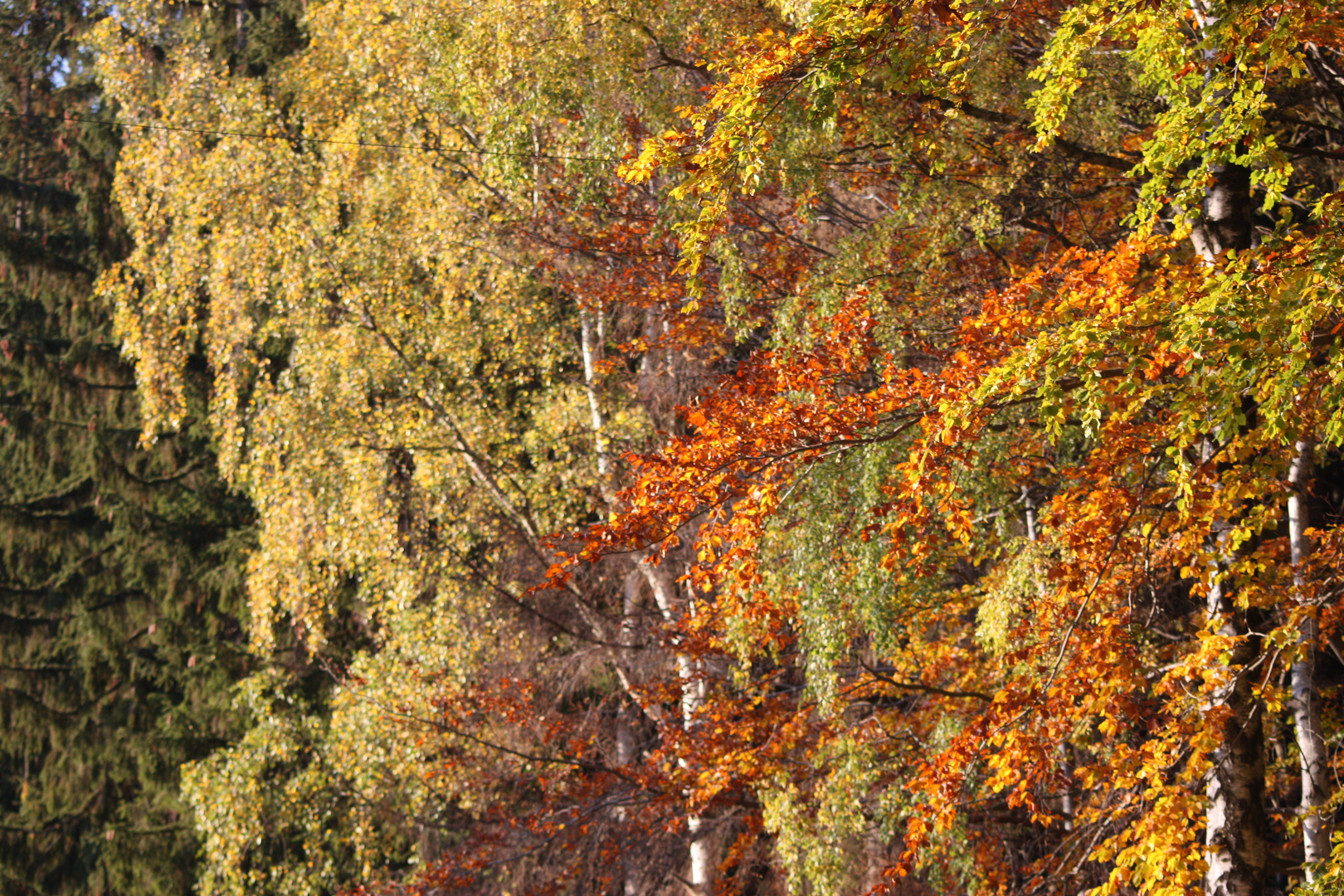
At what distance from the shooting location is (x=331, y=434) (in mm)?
10312

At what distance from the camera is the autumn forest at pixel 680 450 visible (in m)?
4.51

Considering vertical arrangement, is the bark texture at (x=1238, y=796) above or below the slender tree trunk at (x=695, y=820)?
above

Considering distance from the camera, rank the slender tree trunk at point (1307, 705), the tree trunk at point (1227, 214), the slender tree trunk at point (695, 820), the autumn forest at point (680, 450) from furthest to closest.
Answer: the slender tree trunk at point (695, 820)
the tree trunk at point (1227, 214)
the slender tree trunk at point (1307, 705)
the autumn forest at point (680, 450)

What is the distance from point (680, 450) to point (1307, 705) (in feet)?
9.40

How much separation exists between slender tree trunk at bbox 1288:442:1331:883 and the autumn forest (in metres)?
0.03

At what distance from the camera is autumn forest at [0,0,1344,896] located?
451 centimetres

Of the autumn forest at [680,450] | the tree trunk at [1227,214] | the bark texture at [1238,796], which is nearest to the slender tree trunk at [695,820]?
the autumn forest at [680,450]

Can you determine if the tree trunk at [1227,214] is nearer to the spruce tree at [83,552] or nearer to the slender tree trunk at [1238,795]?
the slender tree trunk at [1238,795]

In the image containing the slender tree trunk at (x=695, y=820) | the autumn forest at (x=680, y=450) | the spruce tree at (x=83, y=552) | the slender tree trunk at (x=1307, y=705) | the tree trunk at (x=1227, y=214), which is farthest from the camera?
the spruce tree at (x=83, y=552)

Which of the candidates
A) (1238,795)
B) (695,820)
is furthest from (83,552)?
(1238,795)

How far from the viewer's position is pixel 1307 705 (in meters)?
5.20

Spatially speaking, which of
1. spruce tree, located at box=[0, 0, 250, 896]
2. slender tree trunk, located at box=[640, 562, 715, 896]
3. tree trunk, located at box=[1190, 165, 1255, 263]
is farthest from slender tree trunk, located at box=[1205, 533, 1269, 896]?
spruce tree, located at box=[0, 0, 250, 896]

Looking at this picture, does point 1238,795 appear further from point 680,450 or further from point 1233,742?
point 680,450

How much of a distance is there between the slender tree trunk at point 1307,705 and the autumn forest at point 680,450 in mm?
26
